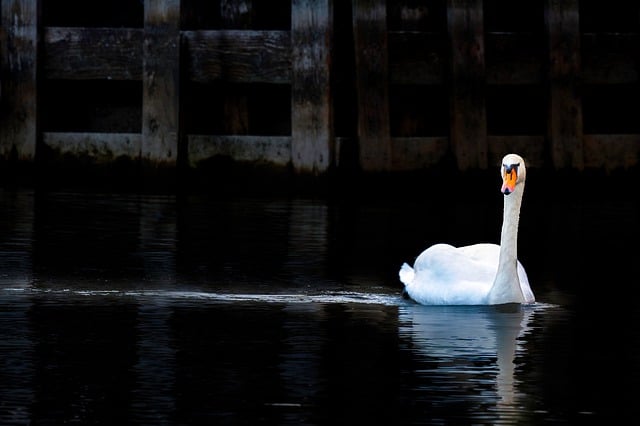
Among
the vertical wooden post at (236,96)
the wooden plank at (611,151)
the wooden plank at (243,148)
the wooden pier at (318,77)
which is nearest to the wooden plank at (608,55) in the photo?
the wooden pier at (318,77)

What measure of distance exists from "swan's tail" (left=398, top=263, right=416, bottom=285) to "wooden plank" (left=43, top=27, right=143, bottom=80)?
7954 millimetres

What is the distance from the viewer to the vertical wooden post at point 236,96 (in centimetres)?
1998

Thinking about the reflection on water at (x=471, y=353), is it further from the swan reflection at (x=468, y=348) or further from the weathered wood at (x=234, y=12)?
the weathered wood at (x=234, y=12)

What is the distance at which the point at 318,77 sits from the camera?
1922 centimetres

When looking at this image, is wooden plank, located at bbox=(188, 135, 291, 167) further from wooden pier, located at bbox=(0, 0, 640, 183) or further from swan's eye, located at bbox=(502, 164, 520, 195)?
swan's eye, located at bbox=(502, 164, 520, 195)

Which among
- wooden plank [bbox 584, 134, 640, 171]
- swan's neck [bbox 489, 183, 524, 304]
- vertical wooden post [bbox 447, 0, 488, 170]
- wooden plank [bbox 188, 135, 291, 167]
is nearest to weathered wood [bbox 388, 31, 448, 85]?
vertical wooden post [bbox 447, 0, 488, 170]

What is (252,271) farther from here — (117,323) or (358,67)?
(358,67)

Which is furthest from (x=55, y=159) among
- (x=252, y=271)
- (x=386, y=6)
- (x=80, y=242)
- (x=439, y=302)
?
(x=439, y=302)

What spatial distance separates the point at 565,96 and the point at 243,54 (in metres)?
3.37

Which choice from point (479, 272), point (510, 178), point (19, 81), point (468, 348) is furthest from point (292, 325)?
point (19, 81)

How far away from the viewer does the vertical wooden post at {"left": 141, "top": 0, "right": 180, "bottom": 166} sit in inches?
760

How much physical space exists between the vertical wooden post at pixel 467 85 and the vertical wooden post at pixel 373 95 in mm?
701

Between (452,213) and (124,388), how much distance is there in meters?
9.92

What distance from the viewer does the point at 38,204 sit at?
17469mm
